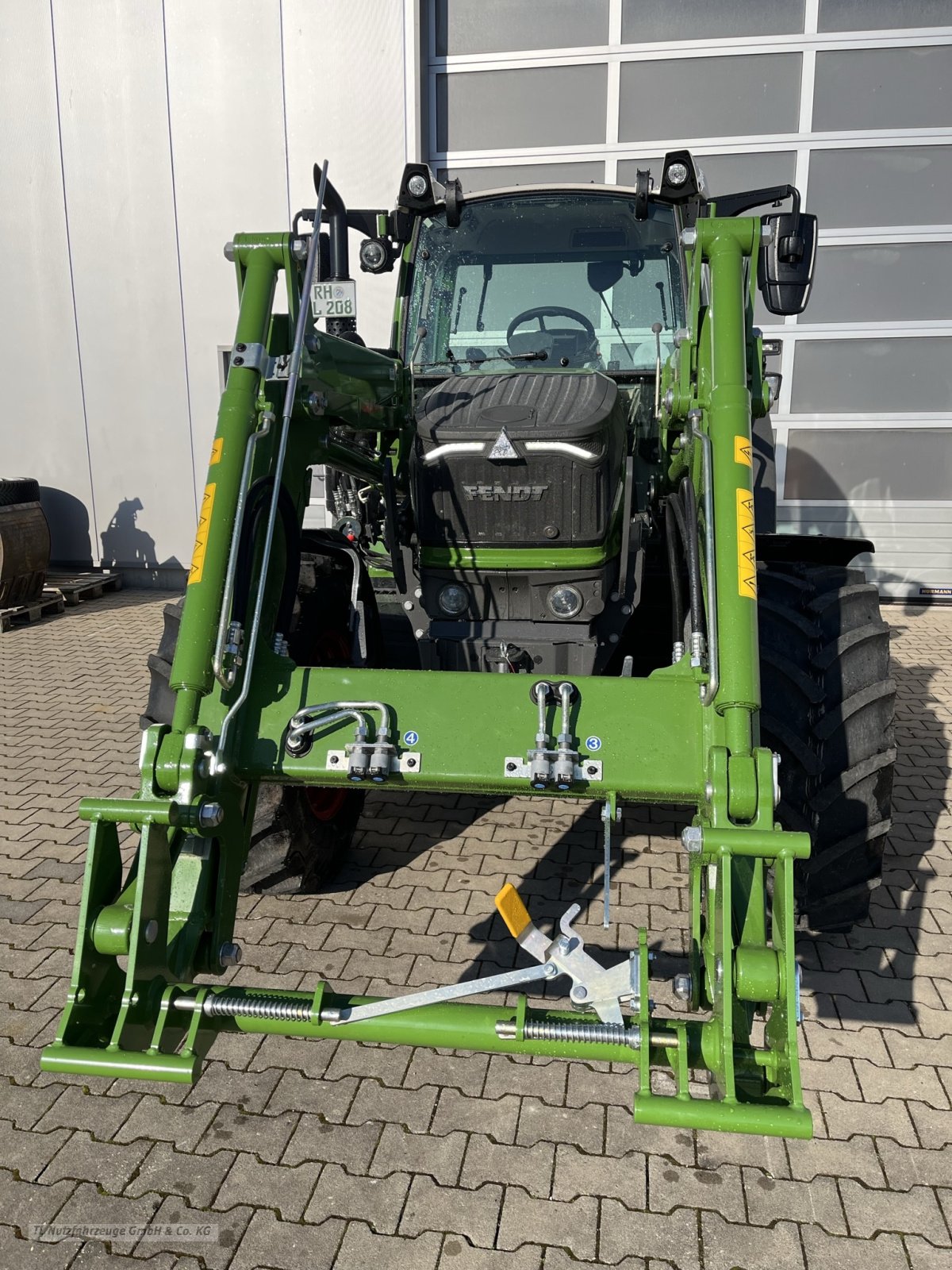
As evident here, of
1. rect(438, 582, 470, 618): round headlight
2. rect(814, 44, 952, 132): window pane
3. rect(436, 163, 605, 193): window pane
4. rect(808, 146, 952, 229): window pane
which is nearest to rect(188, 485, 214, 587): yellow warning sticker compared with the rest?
rect(438, 582, 470, 618): round headlight

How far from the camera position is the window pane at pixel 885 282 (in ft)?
25.3

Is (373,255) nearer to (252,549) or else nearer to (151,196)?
(252,549)

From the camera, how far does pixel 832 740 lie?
9.28ft

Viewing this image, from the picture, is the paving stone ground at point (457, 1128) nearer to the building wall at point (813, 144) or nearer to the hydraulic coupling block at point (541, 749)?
the hydraulic coupling block at point (541, 749)

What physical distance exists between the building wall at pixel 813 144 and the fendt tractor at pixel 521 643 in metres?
4.57

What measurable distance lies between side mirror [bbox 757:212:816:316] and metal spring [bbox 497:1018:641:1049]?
217 cm

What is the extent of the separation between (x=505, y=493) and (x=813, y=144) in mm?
6282

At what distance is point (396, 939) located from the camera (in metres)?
3.24

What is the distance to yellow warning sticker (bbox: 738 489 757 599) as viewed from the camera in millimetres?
2377

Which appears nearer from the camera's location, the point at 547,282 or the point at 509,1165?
the point at 509,1165

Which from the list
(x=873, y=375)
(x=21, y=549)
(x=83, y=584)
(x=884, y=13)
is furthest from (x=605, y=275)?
(x=83, y=584)

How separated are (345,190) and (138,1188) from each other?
7.74 m

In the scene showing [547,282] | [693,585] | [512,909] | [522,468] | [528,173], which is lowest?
[512,909]

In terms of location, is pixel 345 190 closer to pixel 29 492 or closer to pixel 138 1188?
pixel 29 492
